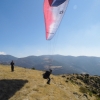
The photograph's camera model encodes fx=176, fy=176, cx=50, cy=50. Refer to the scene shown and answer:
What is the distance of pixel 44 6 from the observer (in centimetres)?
2369

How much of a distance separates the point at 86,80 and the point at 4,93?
34402 mm

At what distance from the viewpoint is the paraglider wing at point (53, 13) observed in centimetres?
2282

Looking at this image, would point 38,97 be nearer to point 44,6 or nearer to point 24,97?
point 24,97

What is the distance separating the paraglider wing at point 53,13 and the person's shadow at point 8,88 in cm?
916

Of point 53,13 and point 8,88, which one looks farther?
point 8,88

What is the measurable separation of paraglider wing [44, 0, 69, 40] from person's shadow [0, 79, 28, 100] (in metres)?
9.16

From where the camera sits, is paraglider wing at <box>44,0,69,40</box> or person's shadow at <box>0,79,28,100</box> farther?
person's shadow at <box>0,79,28,100</box>

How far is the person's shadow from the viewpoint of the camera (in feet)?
77.1

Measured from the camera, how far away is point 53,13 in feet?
78.8

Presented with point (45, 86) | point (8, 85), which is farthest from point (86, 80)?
point (8, 85)

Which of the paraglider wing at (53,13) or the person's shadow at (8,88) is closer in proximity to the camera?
the paraglider wing at (53,13)

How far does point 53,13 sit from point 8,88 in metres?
12.8

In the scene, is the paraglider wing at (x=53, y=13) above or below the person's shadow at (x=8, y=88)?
above

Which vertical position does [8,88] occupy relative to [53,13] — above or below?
below
